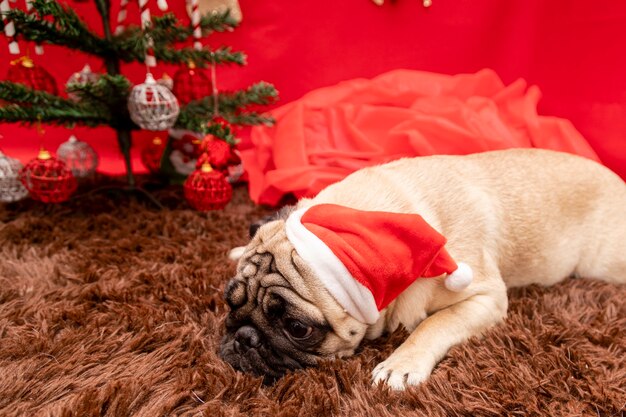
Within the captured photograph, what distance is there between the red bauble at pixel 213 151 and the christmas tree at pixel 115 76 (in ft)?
0.12

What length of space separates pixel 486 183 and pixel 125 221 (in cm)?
169

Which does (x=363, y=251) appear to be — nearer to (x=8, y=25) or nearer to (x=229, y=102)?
(x=229, y=102)

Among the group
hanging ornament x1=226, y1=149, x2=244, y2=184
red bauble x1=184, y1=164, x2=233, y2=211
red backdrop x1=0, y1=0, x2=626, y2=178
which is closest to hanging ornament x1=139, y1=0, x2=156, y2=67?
red bauble x1=184, y1=164, x2=233, y2=211

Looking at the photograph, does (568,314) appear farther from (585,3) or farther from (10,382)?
(585,3)

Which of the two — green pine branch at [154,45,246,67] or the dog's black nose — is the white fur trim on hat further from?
green pine branch at [154,45,246,67]

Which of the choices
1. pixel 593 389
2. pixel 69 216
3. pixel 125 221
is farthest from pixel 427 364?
pixel 69 216

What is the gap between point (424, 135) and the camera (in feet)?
8.17

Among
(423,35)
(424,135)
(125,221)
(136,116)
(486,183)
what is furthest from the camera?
(423,35)

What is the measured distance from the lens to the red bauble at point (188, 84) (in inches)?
104

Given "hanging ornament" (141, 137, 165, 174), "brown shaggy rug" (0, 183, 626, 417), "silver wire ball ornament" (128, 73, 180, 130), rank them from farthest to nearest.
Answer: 1. "hanging ornament" (141, 137, 165, 174)
2. "silver wire ball ornament" (128, 73, 180, 130)
3. "brown shaggy rug" (0, 183, 626, 417)

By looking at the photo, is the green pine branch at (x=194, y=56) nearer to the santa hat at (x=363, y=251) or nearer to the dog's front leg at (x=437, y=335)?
the santa hat at (x=363, y=251)

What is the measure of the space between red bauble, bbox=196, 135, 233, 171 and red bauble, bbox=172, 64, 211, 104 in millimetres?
481

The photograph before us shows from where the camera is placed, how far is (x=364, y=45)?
129 inches

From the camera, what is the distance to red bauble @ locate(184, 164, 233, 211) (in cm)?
226
